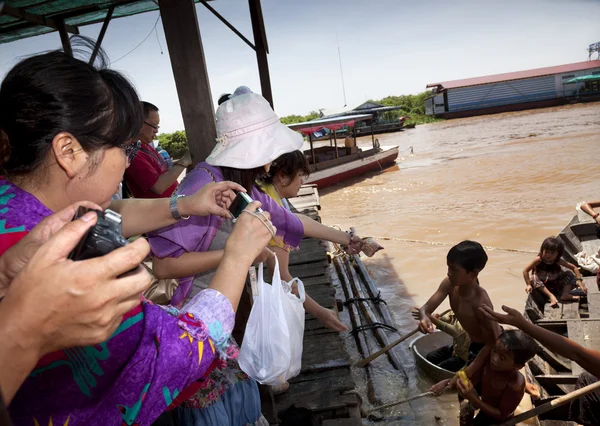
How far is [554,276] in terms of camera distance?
4949 millimetres

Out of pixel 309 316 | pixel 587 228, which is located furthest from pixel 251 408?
pixel 587 228

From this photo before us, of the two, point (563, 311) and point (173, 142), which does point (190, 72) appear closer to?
point (563, 311)

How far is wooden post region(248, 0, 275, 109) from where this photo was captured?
16.4 ft

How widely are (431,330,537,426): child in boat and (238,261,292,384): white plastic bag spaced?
1715 mm

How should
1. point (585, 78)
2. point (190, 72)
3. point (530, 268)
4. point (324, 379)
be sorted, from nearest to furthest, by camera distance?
point (324, 379) < point (190, 72) < point (530, 268) < point (585, 78)

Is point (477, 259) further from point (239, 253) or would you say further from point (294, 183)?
point (239, 253)

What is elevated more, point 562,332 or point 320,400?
point 320,400

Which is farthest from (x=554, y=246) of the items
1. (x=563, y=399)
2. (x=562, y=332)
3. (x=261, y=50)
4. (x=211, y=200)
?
(x=211, y=200)

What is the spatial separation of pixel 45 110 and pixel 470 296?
3348 millimetres

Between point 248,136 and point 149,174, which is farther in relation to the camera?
point 149,174

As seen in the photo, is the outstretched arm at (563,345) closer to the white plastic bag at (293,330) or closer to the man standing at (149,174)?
the white plastic bag at (293,330)

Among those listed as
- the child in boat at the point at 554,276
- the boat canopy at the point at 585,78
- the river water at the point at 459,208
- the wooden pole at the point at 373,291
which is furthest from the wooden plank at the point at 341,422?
the boat canopy at the point at 585,78

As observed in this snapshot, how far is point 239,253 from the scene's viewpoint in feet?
3.62

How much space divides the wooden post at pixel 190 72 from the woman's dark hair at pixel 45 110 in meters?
1.97
